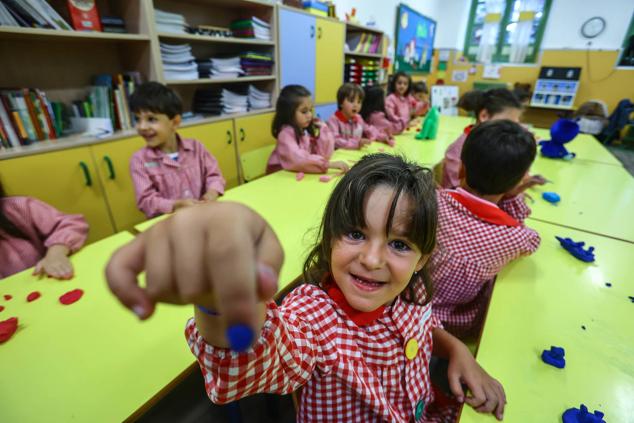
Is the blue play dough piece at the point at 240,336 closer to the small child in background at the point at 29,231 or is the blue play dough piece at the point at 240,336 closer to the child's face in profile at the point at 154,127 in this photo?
the small child in background at the point at 29,231

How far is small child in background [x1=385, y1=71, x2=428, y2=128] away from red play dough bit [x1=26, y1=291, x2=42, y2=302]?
11.3 feet

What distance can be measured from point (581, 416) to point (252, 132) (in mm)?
2909

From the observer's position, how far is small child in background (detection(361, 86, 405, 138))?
343 centimetres

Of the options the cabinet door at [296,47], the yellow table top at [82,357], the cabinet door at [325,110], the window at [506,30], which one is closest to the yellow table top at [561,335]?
the yellow table top at [82,357]

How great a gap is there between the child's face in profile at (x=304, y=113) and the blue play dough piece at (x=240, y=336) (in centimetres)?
205

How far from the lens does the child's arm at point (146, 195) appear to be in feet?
5.24

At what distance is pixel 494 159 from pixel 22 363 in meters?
1.40

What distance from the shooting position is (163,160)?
1.72 m

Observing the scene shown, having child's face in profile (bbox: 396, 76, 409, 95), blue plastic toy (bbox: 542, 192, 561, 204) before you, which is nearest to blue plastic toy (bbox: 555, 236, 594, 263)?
blue plastic toy (bbox: 542, 192, 561, 204)

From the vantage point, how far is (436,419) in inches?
33.0

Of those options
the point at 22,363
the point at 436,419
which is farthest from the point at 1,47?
the point at 436,419

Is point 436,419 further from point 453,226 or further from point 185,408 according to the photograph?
point 185,408

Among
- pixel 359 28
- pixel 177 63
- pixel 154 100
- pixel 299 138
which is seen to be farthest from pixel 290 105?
pixel 359 28

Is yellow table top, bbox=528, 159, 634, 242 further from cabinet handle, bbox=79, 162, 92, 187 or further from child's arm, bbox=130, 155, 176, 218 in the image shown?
cabinet handle, bbox=79, 162, 92, 187
